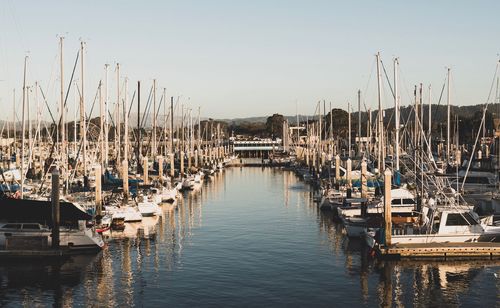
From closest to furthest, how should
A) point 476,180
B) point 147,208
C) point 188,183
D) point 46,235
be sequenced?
1. point 46,235
2. point 147,208
3. point 476,180
4. point 188,183

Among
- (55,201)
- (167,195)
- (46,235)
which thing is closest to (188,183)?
(167,195)

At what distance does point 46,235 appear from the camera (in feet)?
124

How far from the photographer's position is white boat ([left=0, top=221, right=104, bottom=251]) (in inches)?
1481

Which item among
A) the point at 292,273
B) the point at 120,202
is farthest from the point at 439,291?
the point at 120,202

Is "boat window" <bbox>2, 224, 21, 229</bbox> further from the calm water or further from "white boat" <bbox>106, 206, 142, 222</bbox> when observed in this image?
"white boat" <bbox>106, 206, 142, 222</bbox>

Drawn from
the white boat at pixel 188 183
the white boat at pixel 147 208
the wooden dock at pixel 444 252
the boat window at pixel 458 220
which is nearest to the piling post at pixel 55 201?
the wooden dock at pixel 444 252

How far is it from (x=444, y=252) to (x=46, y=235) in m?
23.1

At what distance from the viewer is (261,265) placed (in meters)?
36.6

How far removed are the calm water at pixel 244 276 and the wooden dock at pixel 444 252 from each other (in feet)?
2.29

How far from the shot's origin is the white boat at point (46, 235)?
37.6 metres

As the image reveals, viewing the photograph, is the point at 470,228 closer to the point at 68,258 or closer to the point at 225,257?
the point at 225,257

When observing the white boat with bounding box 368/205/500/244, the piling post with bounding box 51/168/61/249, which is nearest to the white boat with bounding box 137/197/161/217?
the piling post with bounding box 51/168/61/249

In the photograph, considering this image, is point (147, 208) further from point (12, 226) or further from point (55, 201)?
point (55, 201)

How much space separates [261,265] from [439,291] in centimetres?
1040
